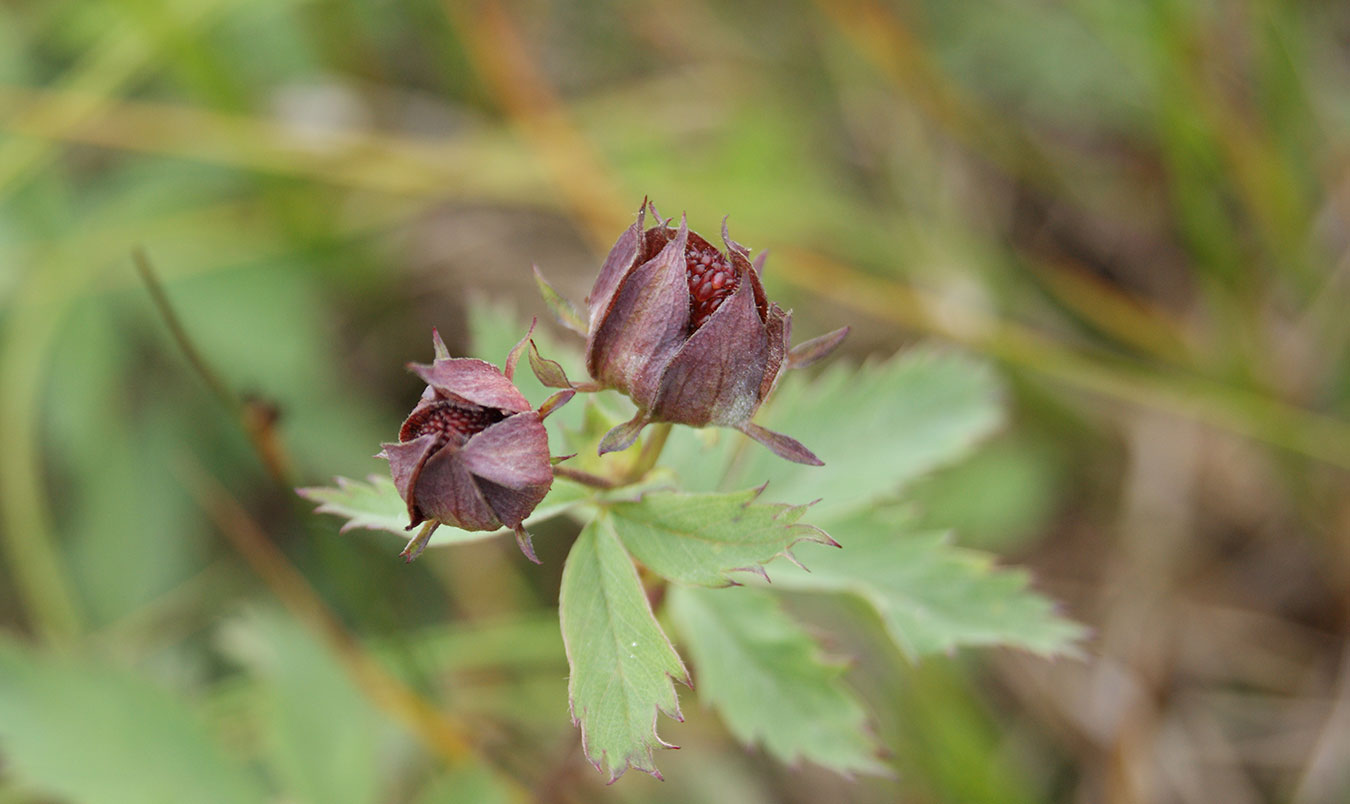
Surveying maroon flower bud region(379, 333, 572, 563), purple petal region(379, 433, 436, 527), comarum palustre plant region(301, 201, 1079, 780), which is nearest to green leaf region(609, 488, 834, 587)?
comarum palustre plant region(301, 201, 1079, 780)

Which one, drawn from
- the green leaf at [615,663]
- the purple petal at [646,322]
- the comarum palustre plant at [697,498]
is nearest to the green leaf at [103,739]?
the comarum palustre plant at [697,498]

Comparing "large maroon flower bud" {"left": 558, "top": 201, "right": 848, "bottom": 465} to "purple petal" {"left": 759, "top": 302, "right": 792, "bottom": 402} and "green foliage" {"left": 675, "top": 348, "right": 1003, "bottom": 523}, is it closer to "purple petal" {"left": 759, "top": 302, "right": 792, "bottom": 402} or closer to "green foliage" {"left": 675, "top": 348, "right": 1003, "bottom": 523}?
"purple petal" {"left": 759, "top": 302, "right": 792, "bottom": 402}

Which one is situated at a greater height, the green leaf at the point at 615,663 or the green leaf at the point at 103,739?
the green leaf at the point at 615,663

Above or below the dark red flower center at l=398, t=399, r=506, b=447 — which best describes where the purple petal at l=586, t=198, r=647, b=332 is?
above

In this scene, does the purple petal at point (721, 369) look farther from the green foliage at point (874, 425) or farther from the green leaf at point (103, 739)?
the green leaf at point (103, 739)

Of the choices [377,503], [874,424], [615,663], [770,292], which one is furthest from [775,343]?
[770,292]

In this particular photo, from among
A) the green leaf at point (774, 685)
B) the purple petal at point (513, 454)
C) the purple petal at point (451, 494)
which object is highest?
the purple petal at point (513, 454)

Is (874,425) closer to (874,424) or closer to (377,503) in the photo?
(874,424)
